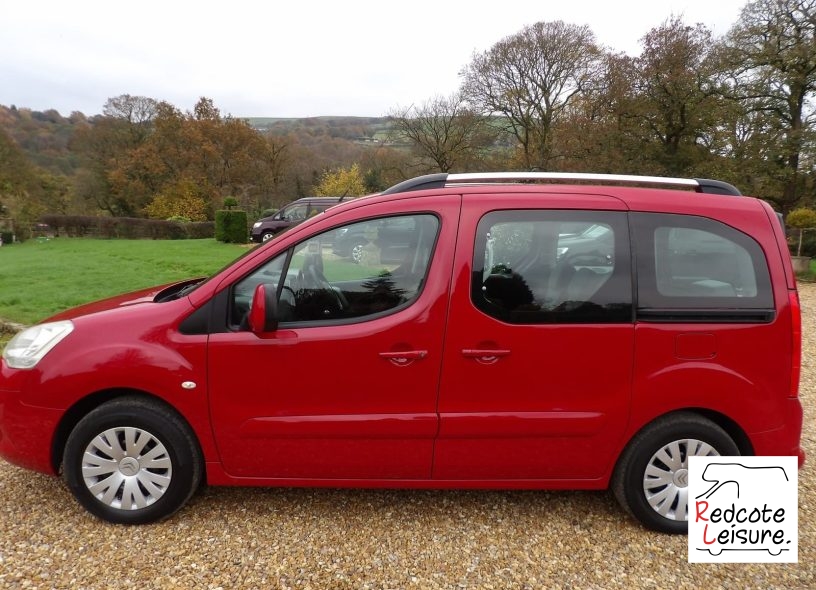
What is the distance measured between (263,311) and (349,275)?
1.72 feet

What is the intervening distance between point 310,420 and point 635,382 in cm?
172

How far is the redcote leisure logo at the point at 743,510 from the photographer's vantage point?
2.50 m

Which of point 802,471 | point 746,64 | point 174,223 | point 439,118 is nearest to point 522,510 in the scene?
point 802,471

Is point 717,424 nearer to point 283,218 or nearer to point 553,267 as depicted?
point 553,267

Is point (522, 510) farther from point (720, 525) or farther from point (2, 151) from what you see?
point (2, 151)

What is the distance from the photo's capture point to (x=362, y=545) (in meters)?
2.54

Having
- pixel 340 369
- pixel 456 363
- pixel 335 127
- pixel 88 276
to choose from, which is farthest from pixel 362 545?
pixel 335 127

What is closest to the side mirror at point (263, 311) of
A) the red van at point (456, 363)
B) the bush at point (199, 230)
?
the red van at point (456, 363)

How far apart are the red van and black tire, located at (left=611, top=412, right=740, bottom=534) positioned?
0.01 metres

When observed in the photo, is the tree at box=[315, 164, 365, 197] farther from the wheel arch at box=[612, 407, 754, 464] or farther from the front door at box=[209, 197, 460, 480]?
the wheel arch at box=[612, 407, 754, 464]

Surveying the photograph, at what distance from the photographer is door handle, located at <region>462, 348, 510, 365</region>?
252 centimetres

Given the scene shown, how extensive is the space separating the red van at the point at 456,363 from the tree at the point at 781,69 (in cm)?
1935

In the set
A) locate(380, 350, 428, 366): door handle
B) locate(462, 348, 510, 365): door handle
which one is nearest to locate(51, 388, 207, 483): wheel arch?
locate(380, 350, 428, 366): door handle

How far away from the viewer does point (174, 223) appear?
91.5ft
